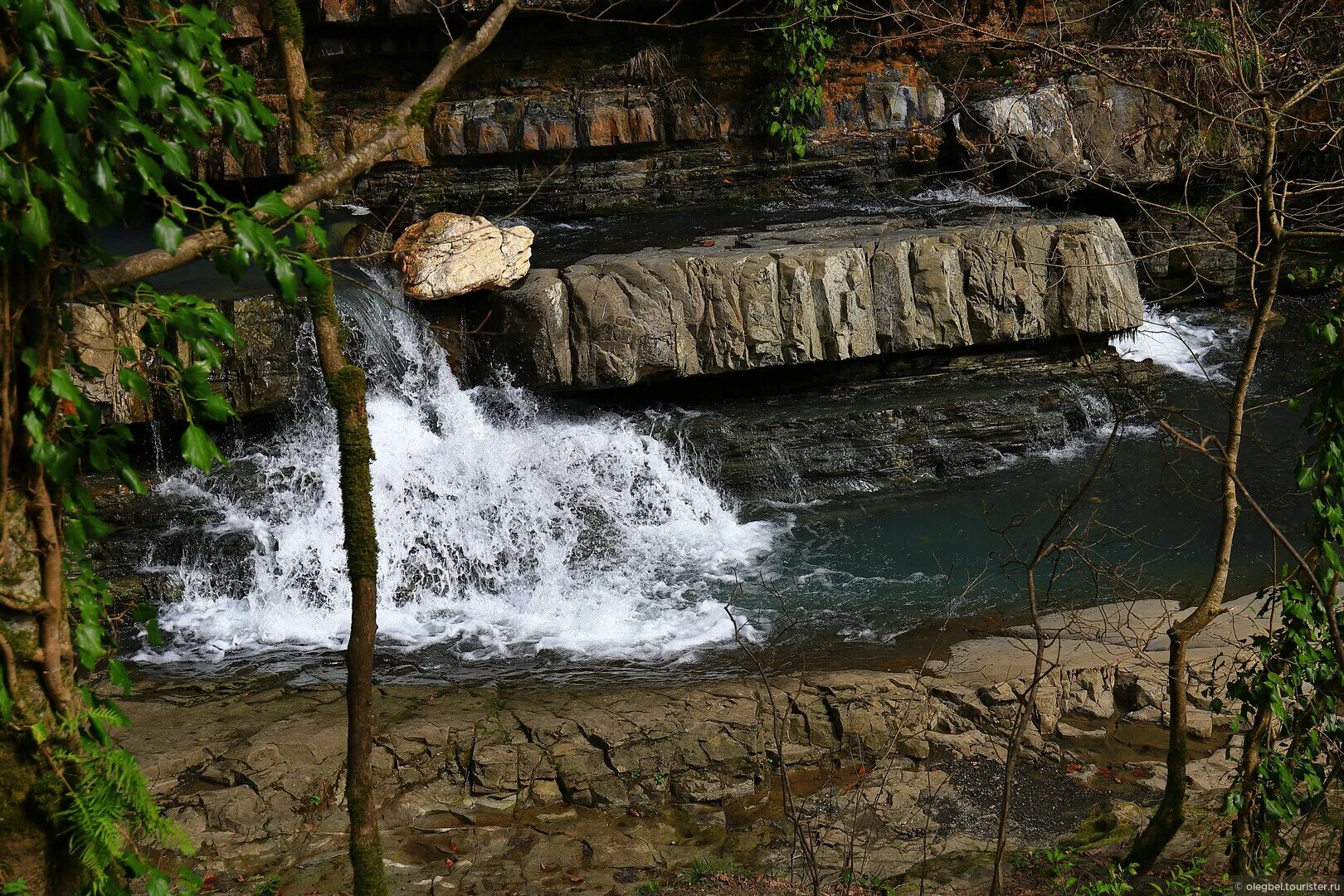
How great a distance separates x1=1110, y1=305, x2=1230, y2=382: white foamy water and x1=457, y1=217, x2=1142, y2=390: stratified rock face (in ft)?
4.42

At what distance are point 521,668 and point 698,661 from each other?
105cm

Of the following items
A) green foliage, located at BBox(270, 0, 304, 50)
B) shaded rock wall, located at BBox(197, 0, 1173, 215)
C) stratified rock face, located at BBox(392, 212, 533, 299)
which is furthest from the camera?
shaded rock wall, located at BBox(197, 0, 1173, 215)

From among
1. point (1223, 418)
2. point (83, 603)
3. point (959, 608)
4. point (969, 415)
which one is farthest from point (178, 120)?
point (1223, 418)

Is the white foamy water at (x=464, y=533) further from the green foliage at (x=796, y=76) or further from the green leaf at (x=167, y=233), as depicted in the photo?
the green foliage at (x=796, y=76)

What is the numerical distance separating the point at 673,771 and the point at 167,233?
137 inches

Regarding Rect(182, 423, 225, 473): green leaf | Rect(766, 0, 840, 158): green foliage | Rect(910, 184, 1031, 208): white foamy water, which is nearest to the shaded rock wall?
Rect(766, 0, 840, 158): green foliage

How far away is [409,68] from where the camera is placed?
1230 centimetres

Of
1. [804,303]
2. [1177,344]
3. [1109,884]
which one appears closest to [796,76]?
[804,303]

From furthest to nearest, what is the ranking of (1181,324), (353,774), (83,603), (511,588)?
(1181,324) → (511,588) → (353,774) → (83,603)

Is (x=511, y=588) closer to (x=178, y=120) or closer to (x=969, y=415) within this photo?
(x=969, y=415)

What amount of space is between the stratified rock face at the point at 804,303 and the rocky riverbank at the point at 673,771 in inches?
138

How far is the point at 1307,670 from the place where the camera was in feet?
10.9

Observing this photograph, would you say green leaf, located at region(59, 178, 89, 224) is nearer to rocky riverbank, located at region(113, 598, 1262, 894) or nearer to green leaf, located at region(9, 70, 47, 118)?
green leaf, located at region(9, 70, 47, 118)

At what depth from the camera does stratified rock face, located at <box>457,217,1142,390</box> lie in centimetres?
834
